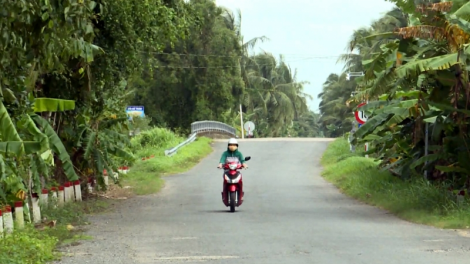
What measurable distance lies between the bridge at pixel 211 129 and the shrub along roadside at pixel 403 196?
2095cm

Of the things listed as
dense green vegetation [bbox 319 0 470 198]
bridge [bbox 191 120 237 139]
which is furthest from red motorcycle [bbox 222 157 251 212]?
bridge [bbox 191 120 237 139]

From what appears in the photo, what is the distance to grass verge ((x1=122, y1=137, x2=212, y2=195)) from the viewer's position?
24.3 metres

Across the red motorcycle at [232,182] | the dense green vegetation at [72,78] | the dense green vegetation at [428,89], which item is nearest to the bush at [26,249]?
the dense green vegetation at [72,78]

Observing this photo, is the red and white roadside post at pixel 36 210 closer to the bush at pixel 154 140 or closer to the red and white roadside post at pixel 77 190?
the red and white roadside post at pixel 77 190

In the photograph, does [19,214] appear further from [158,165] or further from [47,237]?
[158,165]

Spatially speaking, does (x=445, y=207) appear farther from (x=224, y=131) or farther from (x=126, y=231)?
(x=224, y=131)

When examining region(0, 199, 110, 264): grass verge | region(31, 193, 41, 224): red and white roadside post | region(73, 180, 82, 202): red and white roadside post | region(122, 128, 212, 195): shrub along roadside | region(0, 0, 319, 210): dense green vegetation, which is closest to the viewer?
region(0, 0, 319, 210): dense green vegetation

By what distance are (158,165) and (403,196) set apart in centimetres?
1450

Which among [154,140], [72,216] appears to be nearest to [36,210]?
[72,216]

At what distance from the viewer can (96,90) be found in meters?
19.4

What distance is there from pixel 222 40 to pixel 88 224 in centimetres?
3597

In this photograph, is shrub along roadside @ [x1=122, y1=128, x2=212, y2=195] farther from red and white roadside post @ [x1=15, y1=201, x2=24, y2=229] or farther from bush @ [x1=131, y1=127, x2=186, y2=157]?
red and white roadside post @ [x1=15, y1=201, x2=24, y2=229]

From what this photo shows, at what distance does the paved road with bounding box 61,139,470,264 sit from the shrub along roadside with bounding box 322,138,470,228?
393 millimetres

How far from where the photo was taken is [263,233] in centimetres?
1277
